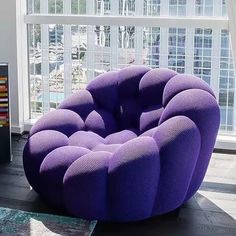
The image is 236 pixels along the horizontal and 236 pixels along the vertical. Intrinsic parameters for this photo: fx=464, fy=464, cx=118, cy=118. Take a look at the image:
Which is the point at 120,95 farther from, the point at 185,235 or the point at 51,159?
the point at 185,235

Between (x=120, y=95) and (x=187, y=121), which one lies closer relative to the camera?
(x=187, y=121)

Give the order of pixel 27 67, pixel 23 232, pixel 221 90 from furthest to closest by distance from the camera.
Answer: pixel 27 67 < pixel 221 90 < pixel 23 232

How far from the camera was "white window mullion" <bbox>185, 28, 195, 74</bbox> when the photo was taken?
13.8 feet

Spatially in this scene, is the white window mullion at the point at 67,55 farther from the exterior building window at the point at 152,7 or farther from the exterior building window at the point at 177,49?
the exterior building window at the point at 177,49

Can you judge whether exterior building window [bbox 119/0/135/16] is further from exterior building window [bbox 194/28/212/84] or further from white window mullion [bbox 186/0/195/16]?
exterior building window [bbox 194/28/212/84]

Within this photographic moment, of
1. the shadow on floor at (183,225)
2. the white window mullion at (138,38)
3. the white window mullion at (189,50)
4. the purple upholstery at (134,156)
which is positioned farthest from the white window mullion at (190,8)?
the shadow on floor at (183,225)

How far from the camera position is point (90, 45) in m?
4.46

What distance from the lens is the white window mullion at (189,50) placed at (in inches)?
165

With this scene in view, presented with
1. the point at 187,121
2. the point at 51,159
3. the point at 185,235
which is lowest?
the point at 185,235

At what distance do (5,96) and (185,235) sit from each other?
1892mm

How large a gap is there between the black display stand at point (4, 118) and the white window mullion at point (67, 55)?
92 cm

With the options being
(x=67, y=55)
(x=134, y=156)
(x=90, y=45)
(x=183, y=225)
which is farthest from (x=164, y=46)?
(x=183, y=225)

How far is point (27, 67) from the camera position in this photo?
4672mm

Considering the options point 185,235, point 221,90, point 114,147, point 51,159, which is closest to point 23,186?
point 51,159
